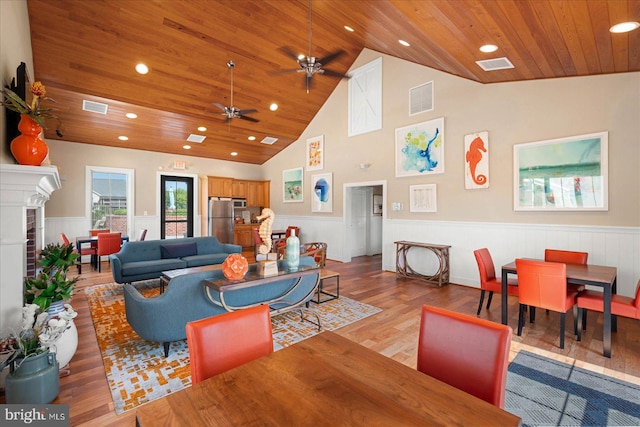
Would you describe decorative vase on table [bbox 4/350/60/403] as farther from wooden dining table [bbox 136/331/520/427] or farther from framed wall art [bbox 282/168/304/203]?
framed wall art [bbox 282/168/304/203]

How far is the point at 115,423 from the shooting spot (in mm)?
1935

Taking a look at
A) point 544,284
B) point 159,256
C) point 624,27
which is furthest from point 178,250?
point 624,27

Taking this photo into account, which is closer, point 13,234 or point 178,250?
point 13,234

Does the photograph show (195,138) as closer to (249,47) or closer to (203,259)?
(249,47)

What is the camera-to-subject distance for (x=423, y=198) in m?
5.90

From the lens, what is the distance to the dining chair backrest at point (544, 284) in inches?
114

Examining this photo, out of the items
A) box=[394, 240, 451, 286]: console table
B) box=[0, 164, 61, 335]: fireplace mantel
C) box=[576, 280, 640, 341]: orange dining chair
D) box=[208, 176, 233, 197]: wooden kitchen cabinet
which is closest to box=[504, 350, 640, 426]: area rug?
box=[576, 280, 640, 341]: orange dining chair

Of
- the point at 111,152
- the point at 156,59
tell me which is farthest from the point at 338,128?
the point at 111,152

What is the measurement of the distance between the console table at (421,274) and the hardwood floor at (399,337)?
0.78 ft

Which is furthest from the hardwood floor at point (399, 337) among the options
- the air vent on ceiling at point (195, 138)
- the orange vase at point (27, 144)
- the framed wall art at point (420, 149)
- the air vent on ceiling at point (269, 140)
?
the air vent on ceiling at point (269, 140)

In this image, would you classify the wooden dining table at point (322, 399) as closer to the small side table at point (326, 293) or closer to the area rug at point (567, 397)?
the area rug at point (567, 397)

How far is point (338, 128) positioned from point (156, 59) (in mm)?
4255

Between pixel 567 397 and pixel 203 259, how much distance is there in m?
5.33

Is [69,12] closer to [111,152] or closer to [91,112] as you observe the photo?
[91,112]
